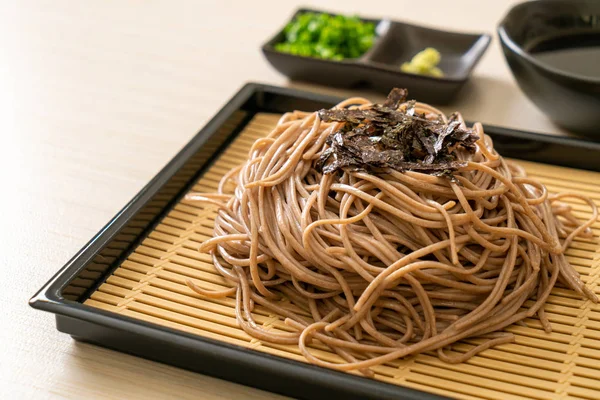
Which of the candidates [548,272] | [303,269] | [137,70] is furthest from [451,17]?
[303,269]

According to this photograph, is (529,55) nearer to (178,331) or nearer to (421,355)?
(421,355)

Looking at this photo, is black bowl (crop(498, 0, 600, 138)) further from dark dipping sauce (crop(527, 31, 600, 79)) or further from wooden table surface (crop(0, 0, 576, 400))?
wooden table surface (crop(0, 0, 576, 400))

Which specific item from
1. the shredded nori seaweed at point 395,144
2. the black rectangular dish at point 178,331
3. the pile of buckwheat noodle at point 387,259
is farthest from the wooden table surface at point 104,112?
the shredded nori seaweed at point 395,144

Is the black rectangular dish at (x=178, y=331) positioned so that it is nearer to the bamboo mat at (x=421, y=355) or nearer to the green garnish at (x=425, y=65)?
the bamboo mat at (x=421, y=355)

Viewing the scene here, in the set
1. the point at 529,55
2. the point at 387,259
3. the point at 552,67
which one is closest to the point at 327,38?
the point at 529,55

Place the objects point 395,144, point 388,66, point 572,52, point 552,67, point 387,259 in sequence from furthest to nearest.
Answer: point 388,66 < point 572,52 < point 552,67 < point 395,144 < point 387,259
